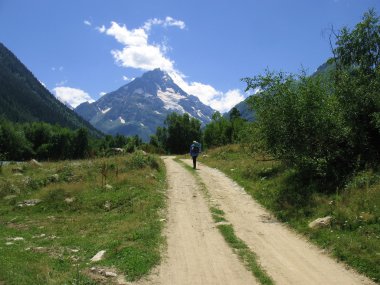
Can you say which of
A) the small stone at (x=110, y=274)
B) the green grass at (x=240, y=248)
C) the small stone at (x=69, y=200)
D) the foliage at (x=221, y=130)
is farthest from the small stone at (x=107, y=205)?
the foliage at (x=221, y=130)

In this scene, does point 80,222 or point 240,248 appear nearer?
point 240,248

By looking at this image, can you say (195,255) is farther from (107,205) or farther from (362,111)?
(362,111)

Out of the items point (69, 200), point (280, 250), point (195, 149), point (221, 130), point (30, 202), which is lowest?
point (280, 250)

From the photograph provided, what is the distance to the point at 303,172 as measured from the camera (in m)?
22.8

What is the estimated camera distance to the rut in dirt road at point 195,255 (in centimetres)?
1069

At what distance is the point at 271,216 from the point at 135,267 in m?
9.25

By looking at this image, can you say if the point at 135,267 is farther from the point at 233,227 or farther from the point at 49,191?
the point at 49,191

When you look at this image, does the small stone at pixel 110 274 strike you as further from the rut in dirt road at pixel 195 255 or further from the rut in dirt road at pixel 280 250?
the rut in dirt road at pixel 280 250

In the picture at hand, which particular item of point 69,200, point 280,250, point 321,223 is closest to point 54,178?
point 69,200

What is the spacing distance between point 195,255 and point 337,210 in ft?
22.0

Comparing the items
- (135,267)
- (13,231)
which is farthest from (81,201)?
(135,267)

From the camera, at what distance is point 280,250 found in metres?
13.5

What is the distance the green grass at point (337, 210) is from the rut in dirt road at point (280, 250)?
0.47 m

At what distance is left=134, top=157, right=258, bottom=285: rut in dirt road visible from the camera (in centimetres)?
1069
